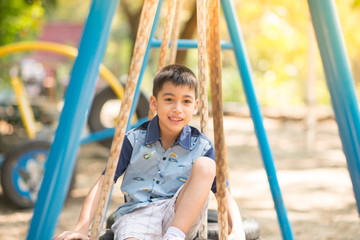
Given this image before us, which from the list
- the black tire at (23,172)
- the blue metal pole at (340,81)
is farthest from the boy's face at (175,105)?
the black tire at (23,172)

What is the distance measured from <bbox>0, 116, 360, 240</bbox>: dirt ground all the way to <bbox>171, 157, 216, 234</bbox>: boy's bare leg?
6.22 ft

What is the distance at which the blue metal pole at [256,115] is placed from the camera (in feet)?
5.64

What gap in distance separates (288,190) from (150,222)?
325 centimetres

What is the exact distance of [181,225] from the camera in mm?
1320

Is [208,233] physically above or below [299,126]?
below

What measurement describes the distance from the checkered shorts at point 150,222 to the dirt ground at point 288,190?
179 cm

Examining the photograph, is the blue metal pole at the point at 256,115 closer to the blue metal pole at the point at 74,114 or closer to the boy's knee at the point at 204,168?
the boy's knee at the point at 204,168

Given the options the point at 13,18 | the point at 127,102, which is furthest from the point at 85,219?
the point at 13,18

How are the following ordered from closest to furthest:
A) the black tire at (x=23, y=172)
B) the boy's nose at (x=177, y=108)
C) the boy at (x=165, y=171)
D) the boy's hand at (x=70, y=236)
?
the boy's hand at (x=70, y=236) < the boy at (x=165, y=171) < the boy's nose at (x=177, y=108) < the black tire at (x=23, y=172)

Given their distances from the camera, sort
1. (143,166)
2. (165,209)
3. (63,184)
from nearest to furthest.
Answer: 1. (63,184)
2. (165,209)
3. (143,166)

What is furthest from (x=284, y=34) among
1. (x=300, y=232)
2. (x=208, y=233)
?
(x=208, y=233)

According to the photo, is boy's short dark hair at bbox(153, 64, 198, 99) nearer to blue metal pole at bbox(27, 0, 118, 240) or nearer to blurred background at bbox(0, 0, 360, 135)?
blue metal pole at bbox(27, 0, 118, 240)

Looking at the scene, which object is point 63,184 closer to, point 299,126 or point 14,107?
A: point 14,107

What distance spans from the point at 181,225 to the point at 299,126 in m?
8.38
